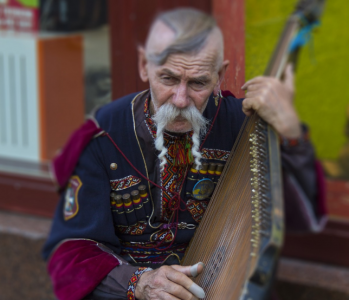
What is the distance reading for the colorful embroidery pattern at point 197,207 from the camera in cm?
160

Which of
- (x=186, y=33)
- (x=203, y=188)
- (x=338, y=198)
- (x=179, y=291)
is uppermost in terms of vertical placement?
(x=186, y=33)

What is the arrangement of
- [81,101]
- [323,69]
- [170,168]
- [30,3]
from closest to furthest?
[170,168]
[323,69]
[81,101]
[30,3]

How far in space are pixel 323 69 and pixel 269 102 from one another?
2.25 metres

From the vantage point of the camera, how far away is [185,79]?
1.37m

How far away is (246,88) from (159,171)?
0.40 metres

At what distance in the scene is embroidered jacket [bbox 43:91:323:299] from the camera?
1602 mm

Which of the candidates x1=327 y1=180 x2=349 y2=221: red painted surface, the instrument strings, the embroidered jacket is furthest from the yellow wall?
the instrument strings

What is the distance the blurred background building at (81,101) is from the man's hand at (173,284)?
1.10 m

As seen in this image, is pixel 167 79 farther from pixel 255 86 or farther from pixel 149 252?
pixel 149 252

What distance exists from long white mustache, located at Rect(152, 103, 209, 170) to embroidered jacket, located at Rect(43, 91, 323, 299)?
0.12 ft

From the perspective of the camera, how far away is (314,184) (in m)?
2.01

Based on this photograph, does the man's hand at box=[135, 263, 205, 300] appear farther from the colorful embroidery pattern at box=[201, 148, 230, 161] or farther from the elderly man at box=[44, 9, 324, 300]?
the colorful embroidery pattern at box=[201, 148, 230, 161]

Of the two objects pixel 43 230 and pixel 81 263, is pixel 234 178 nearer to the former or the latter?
pixel 81 263

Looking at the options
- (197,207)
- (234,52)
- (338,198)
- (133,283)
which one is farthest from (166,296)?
(338,198)
